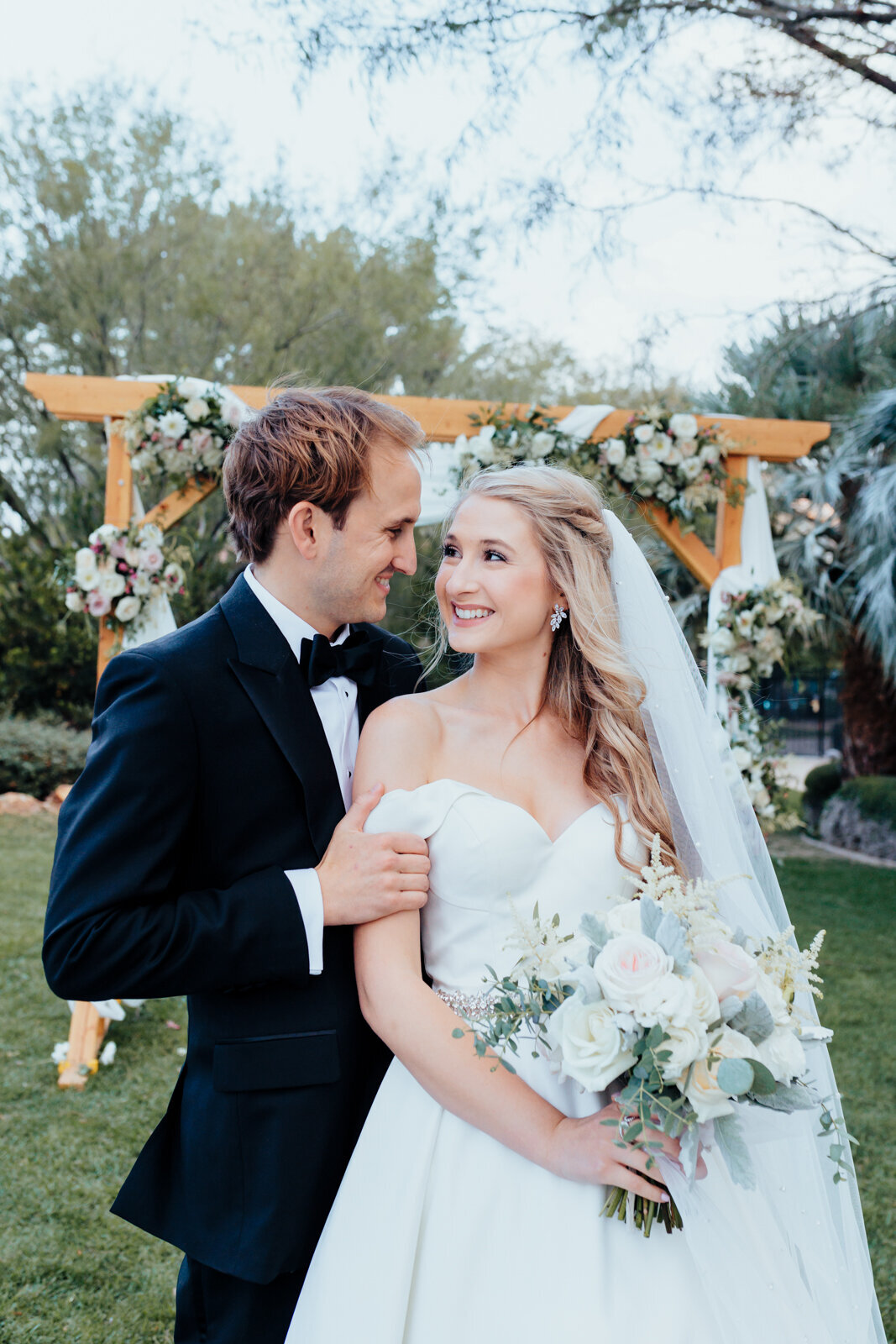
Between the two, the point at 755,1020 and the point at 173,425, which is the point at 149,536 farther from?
the point at 755,1020

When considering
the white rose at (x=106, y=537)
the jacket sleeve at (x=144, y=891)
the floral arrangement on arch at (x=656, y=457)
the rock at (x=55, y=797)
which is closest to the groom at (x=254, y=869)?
the jacket sleeve at (x=144, y=891)


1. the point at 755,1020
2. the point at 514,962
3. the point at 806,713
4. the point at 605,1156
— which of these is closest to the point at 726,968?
the point at 755,1020

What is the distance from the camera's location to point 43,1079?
15.9 ft

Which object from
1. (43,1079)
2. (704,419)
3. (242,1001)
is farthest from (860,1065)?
Result: (242,1001)

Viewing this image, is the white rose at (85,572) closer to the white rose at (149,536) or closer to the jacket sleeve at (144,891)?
the white rose at (149,536)

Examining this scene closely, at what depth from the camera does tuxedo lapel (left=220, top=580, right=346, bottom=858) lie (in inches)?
76.5

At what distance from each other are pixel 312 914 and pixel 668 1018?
66cm

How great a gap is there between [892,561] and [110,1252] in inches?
275

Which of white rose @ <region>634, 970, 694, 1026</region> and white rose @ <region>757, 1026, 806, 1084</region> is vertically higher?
white rose @ <region>634, 970, 694, 1026</region>

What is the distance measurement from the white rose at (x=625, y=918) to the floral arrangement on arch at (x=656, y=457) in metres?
4.28

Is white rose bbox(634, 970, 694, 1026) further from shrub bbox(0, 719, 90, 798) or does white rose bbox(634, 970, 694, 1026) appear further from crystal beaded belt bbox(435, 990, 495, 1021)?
shrub bbox(0, 719, 90, 798)

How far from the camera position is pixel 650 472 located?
229 inches

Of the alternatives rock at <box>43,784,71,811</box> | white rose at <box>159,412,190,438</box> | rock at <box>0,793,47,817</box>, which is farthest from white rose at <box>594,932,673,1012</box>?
rock at <box>43,784,71,811</box>

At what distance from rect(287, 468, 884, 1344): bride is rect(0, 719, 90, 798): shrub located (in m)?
9.42
